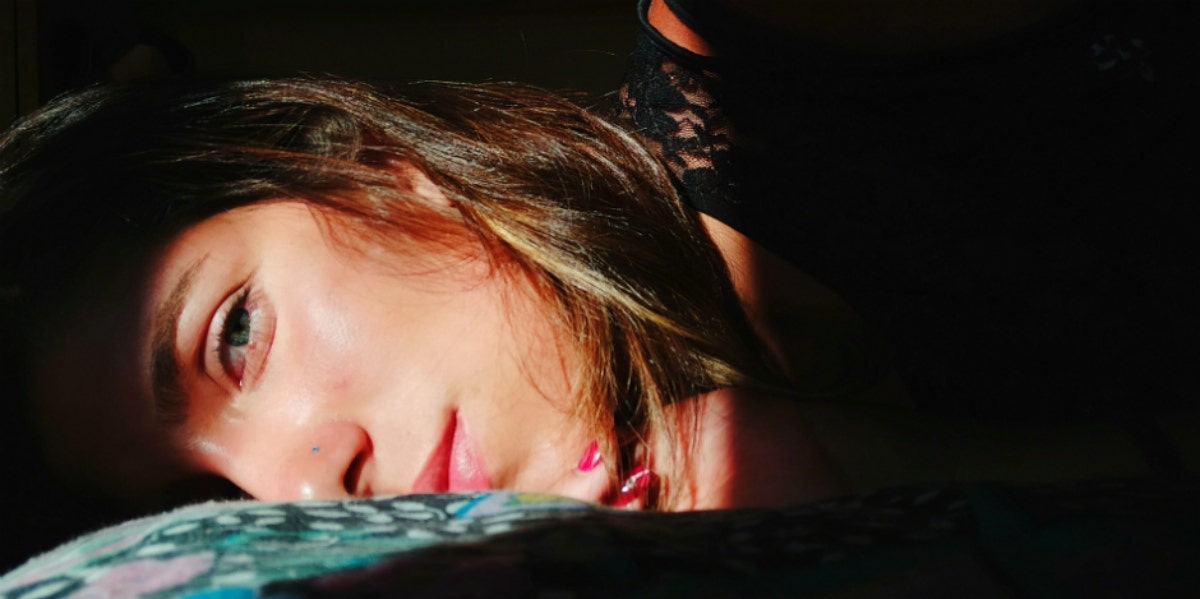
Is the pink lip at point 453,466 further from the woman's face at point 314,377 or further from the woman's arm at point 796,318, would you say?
the woman's arm at point 796,318

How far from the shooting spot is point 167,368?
33.3 inches

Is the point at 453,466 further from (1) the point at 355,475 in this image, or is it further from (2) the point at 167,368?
(2) the point at 167,368

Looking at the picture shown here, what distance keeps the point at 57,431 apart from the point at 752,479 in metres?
0.70

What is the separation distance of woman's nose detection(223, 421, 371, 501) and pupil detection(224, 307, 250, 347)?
0.10 metres

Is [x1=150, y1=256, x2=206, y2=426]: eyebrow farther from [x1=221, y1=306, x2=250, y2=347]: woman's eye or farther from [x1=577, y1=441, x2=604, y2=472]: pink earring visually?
[x1=577, y1=441, x2=604, y2=472]: pink earring

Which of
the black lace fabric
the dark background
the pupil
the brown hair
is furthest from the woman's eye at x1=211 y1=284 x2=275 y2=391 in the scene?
the dark background

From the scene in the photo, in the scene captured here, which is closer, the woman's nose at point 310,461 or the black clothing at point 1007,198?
the woman's nose at point 310,461

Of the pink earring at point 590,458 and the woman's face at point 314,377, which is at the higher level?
the woman's face at point 314,377

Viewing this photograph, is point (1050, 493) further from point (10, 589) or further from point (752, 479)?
point (10, 589)

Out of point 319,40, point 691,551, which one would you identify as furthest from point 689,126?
point 319,40

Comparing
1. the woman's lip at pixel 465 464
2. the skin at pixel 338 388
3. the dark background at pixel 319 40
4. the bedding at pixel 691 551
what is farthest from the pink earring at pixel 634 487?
the dark background at pixel 319 40

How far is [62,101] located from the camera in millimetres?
1130

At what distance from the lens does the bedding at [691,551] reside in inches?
14.4

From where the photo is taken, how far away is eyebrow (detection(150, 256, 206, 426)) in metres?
0.85
